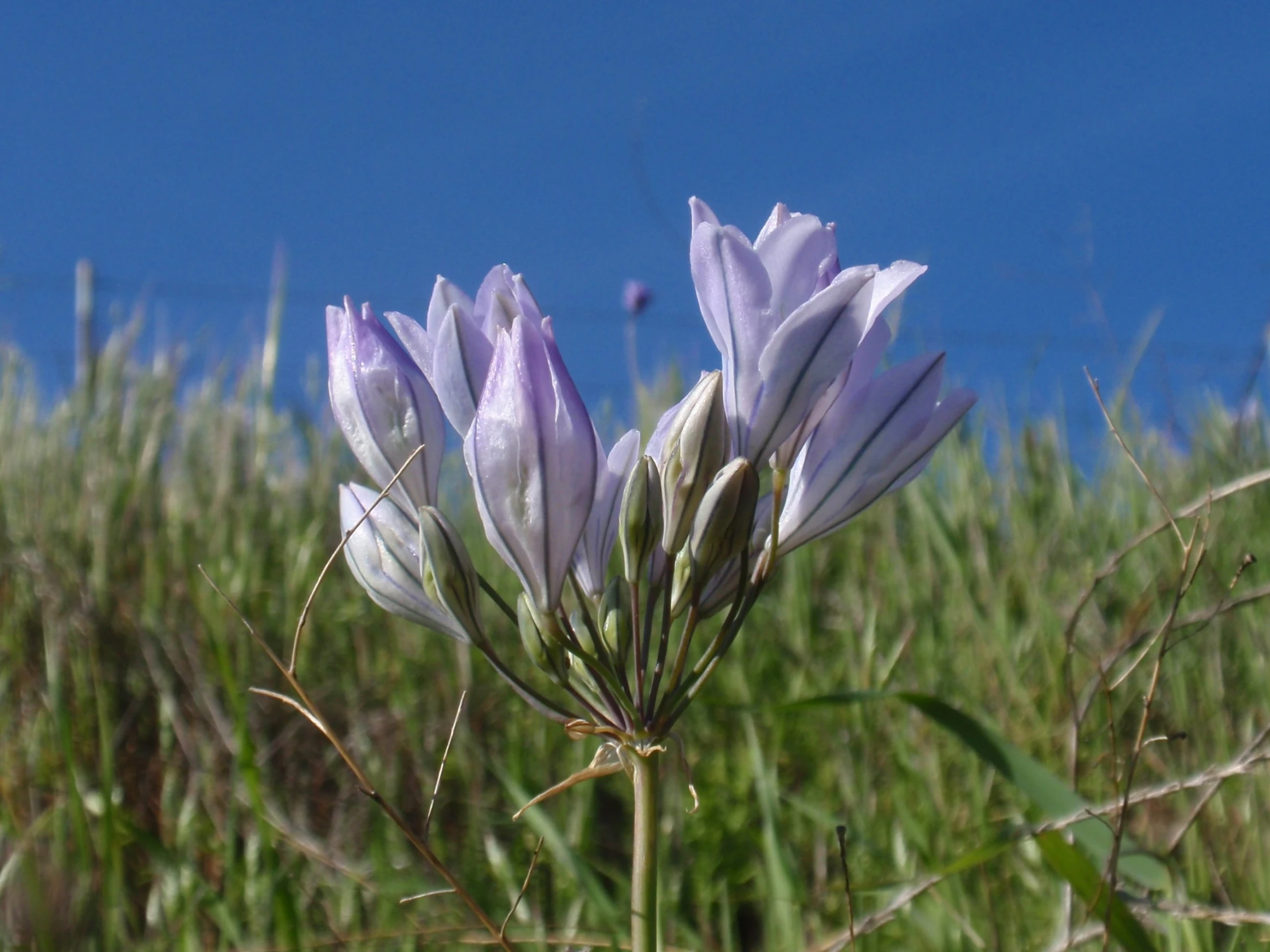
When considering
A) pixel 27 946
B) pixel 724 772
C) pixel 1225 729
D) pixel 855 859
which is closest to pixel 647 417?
pixel 724 772

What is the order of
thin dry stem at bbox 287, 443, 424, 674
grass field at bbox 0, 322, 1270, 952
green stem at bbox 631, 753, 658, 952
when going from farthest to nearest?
1. grass field at bbox 0, 322, 1270, 952
2. thin dry stem at bbox 287, 443, 424, 674
3. green stem at bbox 631, 753, 658, 952

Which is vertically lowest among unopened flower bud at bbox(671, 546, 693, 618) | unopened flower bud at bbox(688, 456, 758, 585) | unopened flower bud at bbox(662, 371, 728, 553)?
unopened flower bud at bbox(671, 546, 693, 618)

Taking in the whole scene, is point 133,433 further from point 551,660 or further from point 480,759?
point 551,660

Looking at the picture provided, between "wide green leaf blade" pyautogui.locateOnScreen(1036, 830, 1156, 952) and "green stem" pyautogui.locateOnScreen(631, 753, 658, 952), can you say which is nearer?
"green stem" pyautogui.locateOnScreen(631, 753, 658, 952)

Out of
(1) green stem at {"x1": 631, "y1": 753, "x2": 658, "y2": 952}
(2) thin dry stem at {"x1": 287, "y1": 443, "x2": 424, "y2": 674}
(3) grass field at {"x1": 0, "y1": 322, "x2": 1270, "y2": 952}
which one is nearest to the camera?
(1) green stem at {"x1": 631, "y1": 753, "x2": 658, "y2": 952}

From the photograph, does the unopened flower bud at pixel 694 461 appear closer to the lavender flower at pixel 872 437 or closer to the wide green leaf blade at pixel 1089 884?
the lavender flower at pixel 872 437

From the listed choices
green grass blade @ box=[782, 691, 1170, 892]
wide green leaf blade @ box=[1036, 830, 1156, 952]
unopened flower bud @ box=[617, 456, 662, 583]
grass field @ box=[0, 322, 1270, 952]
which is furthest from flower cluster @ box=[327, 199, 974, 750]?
grass field @ box=[0, 322, 1270, 952]

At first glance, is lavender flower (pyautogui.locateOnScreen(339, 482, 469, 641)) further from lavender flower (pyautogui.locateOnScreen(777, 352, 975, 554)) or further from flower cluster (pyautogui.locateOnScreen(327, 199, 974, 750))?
lavender flower (pyautogui.locateOnScreen(777, 352, 975, 554))

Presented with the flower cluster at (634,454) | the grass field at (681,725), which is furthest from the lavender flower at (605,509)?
the grass field at (681,725)
